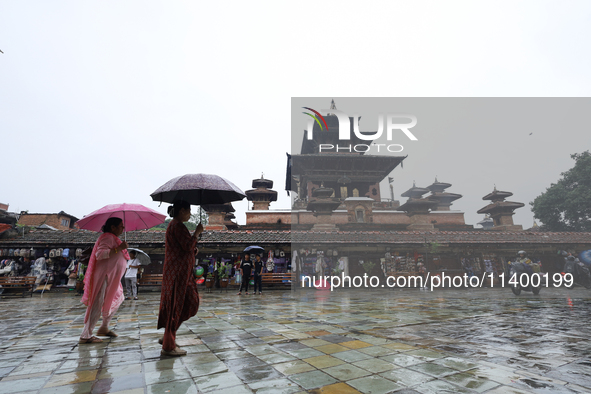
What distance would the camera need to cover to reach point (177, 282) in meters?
3.20

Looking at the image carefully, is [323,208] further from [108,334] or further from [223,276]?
[108,334]

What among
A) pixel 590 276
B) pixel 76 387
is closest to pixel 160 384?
pixel 76 387

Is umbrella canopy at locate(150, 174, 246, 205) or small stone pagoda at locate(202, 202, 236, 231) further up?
small stone pagoda at locate(202, 202, 236, 231)

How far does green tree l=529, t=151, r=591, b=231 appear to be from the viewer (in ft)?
97.8

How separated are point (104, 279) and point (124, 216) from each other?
102cm

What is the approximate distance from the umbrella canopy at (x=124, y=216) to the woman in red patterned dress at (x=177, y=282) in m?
1.53

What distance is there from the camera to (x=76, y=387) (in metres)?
2.29

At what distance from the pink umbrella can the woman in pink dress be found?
0.45 metres

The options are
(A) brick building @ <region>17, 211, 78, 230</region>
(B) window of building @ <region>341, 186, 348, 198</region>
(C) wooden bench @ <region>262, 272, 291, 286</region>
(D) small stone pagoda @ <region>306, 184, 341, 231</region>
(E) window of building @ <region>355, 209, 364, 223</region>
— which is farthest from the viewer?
(A) brick building @ <region>17, 211, 78, 230</region>

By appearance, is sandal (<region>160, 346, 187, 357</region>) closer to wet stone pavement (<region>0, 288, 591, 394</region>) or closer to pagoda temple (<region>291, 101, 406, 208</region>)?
wet stone pavement (<region>0, 288, 591, 394</region>)

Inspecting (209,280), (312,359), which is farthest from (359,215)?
(312,359)

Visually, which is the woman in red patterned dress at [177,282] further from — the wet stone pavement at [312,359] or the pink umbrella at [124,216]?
the pink umbrella at [124,216]

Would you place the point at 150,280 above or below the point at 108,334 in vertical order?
below

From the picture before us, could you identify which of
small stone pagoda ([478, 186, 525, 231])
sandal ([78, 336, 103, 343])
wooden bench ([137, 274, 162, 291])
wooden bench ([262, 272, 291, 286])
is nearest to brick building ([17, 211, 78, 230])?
wooden bench ([137, 274, 162, 291])
